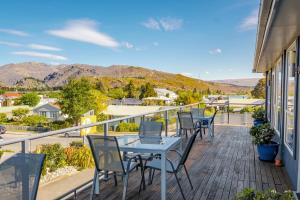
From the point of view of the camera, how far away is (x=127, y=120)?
5.39m

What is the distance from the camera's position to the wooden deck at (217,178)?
3.95m

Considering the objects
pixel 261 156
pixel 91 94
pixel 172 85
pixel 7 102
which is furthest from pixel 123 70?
pixel 261 156

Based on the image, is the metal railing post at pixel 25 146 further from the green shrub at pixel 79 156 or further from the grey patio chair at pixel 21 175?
the green shrub at pixel 79 156

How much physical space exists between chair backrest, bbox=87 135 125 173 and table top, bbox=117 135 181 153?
1.05ft

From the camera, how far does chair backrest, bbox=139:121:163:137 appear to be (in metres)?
5.02

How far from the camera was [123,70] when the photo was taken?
5364 inches

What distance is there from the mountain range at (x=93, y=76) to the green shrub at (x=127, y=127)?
8032 cm

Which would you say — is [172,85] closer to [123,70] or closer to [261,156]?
[123,70]

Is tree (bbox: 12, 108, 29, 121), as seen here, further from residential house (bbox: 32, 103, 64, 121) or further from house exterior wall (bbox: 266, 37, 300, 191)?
house exterior wall (bbox: 266, 37, 300, 191)

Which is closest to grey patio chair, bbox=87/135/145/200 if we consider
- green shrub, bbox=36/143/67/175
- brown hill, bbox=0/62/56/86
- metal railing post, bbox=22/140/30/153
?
metal railing post, bbox=22/140/30/153

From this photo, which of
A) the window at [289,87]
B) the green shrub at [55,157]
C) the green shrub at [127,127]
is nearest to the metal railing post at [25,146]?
the green shrub at [55,157]

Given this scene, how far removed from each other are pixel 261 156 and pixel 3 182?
505 centimetres

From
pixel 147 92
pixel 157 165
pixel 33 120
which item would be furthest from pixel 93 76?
pixel 157 165

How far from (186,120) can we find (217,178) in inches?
124
